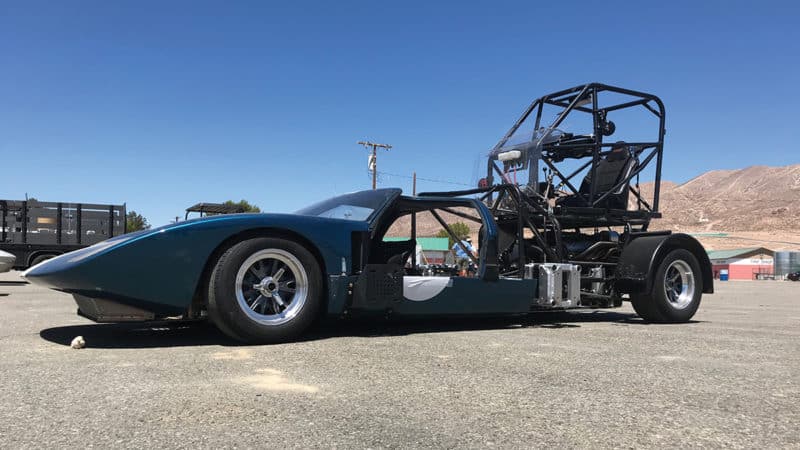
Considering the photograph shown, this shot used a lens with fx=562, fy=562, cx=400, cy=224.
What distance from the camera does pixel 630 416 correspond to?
8.41ft

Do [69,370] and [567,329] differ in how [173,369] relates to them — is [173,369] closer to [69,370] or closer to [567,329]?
[69,370]

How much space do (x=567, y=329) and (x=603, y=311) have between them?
353 centimetres

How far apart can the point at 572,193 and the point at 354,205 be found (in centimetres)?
339

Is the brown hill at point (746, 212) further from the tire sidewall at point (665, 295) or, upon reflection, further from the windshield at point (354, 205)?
the windshield at point (354, 205)

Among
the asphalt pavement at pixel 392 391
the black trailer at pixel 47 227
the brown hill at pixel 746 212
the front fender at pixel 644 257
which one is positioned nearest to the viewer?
the asphalt pavement at pixel 392 391

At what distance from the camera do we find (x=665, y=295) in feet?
21.5

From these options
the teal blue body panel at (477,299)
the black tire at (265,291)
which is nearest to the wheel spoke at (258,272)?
the black tire at (265,291)

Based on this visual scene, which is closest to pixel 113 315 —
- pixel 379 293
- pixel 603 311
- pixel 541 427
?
pixel 379 293

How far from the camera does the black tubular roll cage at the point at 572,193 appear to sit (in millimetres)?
6590

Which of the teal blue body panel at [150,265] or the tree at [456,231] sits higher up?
the tree at [456,231]

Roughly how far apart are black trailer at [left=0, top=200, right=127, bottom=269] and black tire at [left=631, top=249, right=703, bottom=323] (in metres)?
17.0

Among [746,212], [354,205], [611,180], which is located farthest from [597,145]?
[746,212]

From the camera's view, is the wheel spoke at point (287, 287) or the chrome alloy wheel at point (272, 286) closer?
the chrome alloy wheel at point (272, 286)

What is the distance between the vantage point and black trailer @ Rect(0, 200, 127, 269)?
1750 centimetres
